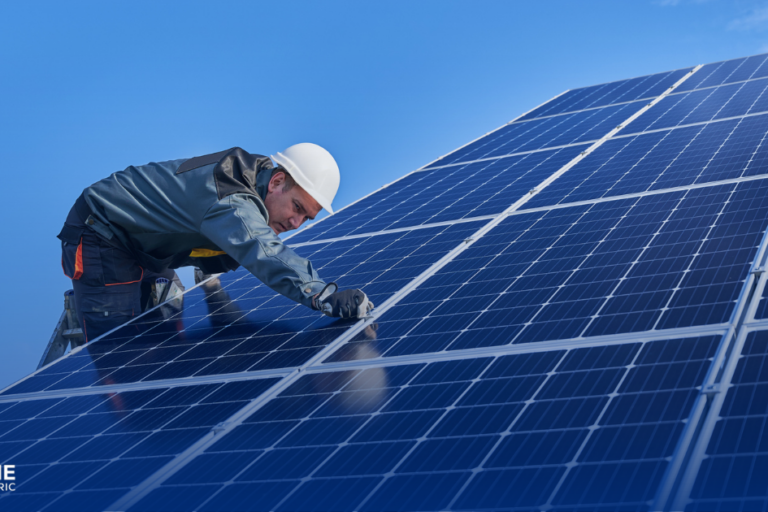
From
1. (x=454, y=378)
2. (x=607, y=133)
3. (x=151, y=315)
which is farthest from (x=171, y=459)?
(x=607, y=133)

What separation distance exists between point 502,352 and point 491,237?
304 centimetres

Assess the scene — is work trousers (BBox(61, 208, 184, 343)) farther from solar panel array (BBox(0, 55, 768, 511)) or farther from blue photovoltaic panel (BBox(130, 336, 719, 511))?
blue photovoltaic panel (BBox(130, 336, 719, 511))

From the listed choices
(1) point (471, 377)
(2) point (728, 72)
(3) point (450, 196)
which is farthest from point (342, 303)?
(2) point (728, 72)

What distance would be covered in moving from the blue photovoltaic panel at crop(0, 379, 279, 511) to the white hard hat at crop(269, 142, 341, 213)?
2.50 m

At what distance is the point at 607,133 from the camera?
12273mm

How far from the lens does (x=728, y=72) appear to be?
15.6 meters

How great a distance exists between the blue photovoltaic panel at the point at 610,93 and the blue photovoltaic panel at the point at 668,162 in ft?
16.6

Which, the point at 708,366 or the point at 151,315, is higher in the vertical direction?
Result: the point at 151,315

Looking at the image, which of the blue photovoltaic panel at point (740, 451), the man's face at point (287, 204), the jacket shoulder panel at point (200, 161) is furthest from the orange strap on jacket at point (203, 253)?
the blue photovoltaic panel at point (740, 451)

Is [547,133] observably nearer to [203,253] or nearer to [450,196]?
[450,196]

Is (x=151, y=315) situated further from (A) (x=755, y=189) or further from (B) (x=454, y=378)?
(A) (x=755, y=189)

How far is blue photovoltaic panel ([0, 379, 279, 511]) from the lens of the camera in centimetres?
428

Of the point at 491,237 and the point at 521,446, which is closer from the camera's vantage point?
the point at 521,446

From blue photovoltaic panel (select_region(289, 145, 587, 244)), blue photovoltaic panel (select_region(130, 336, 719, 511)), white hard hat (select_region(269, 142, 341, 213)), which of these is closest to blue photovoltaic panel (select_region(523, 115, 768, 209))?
blue photovoltaic panel (select_region(289, 145, 587, 244))
